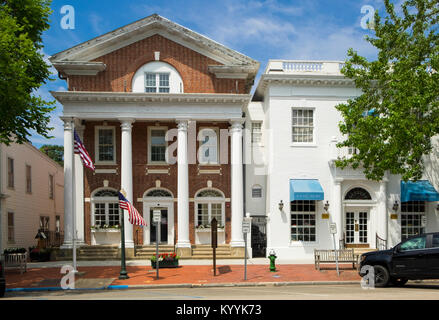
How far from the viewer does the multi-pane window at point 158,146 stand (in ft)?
82.2

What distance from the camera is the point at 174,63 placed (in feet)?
79.4

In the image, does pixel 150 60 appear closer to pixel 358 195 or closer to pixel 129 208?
pixel 129 208

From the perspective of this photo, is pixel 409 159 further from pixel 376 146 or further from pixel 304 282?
pixel 304 282

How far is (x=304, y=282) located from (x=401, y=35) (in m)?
10.7

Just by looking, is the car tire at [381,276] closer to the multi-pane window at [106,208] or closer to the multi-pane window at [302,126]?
the multi-pane window at [302,126]

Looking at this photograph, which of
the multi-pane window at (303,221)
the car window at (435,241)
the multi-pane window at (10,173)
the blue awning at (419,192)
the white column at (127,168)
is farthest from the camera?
the multi-pane window at (10,173)

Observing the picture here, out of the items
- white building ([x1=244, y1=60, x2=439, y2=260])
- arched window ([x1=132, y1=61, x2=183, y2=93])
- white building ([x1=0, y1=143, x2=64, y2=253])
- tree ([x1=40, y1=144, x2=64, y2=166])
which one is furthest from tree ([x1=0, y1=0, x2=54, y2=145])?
tree ([x1=40, y1=144, x2=64, y2=166])

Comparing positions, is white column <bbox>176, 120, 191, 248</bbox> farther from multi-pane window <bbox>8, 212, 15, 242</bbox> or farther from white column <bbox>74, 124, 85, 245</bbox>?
multi-pane window <bbox>8, 212, 15, 242</bbox>

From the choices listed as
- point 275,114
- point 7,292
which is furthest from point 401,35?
point 7,292

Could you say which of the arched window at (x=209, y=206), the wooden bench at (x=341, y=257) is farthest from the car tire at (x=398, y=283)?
the arched window at (x=209, y=206)

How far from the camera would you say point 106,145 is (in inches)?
979

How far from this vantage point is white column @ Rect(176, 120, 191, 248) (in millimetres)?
23109

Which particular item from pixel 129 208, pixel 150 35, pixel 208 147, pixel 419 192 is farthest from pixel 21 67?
pixel 419 192

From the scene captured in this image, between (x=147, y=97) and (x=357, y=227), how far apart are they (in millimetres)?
13273
